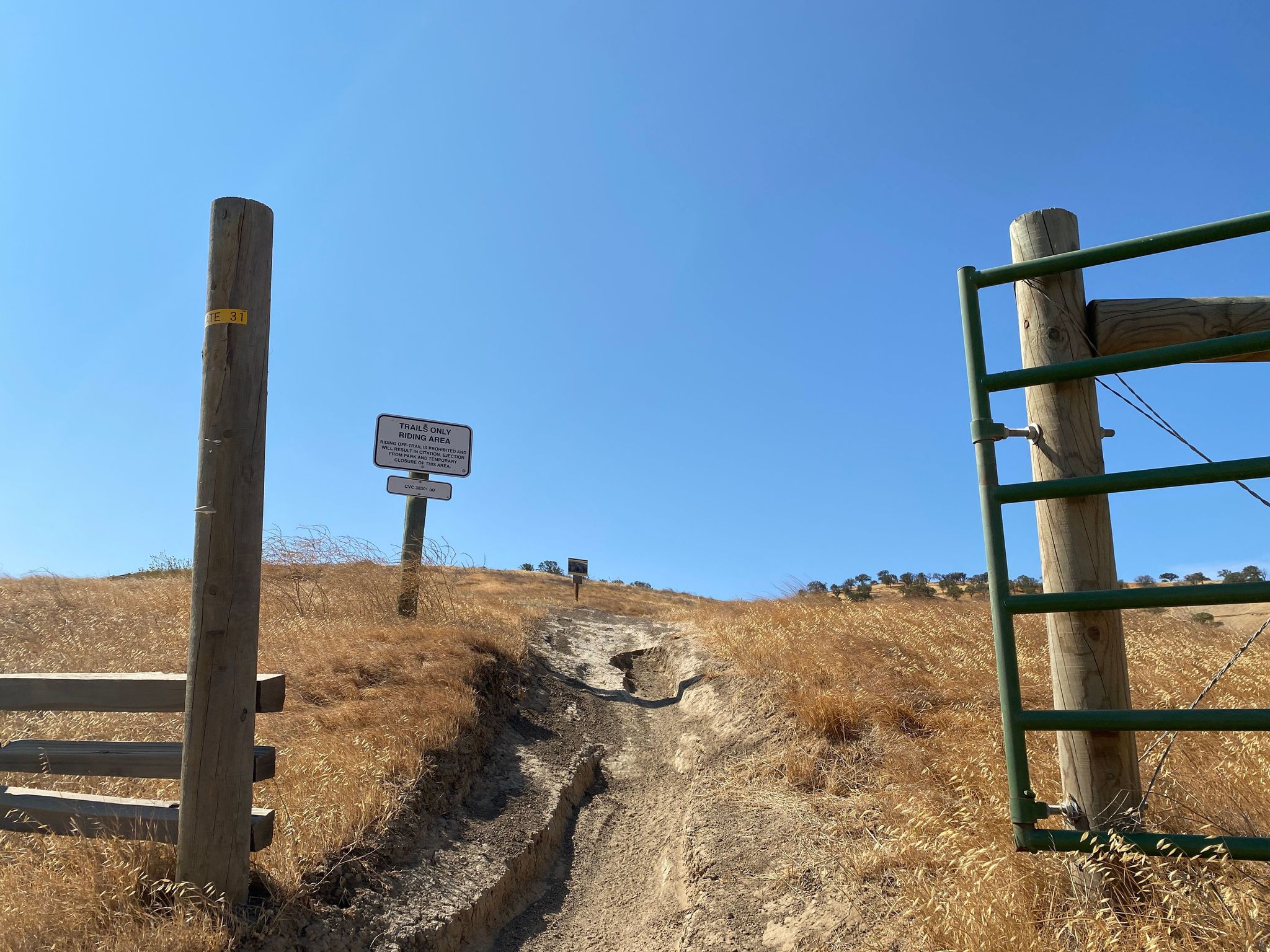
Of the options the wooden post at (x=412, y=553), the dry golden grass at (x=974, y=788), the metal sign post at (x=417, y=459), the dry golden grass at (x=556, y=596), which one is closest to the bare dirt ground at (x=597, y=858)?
the dry golden grass at (x=974, y=788)

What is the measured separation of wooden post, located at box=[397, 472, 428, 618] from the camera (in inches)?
389

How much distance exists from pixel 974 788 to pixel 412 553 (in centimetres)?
800

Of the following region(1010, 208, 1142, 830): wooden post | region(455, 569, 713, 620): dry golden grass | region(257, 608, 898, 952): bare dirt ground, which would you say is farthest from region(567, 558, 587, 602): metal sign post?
region(1010, 208, 1142, 830): wooden post

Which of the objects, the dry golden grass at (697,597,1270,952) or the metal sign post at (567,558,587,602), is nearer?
the dry golden grass at (697,597,1270,952)

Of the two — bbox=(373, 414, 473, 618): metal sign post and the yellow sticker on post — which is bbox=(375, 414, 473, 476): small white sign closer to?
bbox=(373, 414, 473, 618): metal sign post

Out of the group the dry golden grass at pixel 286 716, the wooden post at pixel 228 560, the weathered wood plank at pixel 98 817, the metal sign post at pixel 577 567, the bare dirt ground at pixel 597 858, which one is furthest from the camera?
the metal sign post at pixel 577 567

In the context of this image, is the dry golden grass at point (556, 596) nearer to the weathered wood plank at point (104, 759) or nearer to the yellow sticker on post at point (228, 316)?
the weathered wood plank at point (104, 759)

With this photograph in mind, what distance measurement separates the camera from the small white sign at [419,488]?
10.6 meters

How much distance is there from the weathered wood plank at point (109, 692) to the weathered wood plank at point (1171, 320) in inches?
161

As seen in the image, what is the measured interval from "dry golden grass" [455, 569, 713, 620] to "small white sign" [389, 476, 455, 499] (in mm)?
1454

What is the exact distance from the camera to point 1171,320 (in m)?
3.21

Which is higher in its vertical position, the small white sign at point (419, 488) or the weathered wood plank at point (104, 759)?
the small white sign at point (419, 488)

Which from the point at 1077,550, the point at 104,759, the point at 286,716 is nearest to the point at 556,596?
the point at 286,716

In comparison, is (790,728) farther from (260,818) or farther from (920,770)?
(260,818)
